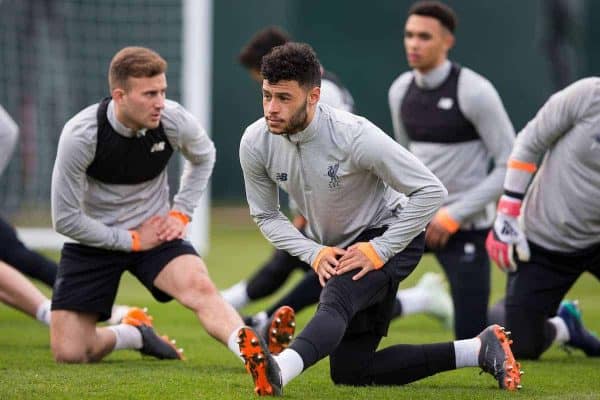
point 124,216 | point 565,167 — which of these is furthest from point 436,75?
point 124,216

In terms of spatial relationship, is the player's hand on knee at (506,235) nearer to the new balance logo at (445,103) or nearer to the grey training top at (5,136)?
the new balance logo at (445,103)

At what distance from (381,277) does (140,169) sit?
5.57ft

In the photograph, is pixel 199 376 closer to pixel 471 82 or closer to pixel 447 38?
pixel 471 82

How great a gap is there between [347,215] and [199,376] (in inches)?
41.8

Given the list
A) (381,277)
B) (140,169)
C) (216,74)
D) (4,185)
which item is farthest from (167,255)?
(216,74)

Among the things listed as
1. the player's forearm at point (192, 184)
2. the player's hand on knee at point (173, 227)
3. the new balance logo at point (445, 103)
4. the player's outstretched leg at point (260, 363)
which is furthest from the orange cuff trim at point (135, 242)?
the new balance logo at point (445, 103)

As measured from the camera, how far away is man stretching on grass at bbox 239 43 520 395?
15.9ft

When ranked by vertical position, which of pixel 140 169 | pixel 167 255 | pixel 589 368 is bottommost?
pixel 589 368

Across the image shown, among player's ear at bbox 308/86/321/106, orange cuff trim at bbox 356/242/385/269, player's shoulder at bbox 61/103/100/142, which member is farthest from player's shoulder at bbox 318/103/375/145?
player's shoulder at bbox 61/103/100/142

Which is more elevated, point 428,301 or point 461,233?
point 461,233

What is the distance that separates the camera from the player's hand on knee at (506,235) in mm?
6168

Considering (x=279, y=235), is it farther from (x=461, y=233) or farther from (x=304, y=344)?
(x=461, y=233)

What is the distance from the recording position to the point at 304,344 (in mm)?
4617

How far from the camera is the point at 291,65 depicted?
4.82 m
